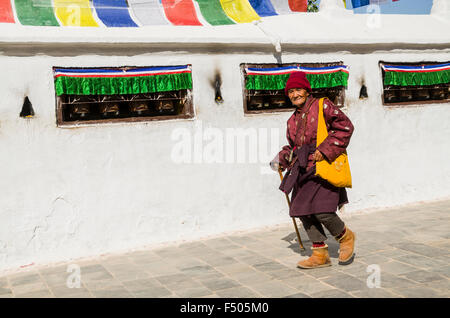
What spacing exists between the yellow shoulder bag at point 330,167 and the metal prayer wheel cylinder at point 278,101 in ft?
7.72

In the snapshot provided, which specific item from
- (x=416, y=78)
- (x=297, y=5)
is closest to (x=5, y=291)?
(x=297, y=5)

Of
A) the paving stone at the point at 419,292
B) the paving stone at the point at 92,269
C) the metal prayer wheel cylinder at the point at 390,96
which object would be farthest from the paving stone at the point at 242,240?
the metal prayer wheel cylinder at the point at 390,96

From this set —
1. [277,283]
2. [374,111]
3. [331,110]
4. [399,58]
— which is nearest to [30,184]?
[277,283]

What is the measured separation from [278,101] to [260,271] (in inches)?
116

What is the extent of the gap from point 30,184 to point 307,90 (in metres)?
3.22

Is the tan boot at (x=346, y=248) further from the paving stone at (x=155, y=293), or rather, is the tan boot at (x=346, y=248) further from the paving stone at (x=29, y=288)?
the paving stone at (x=29, y=288)

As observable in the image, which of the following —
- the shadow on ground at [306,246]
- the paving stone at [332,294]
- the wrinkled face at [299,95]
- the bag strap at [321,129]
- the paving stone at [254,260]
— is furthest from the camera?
the shadow on ground at [306,246]

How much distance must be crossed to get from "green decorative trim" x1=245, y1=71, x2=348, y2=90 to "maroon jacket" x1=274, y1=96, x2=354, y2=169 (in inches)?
76.9

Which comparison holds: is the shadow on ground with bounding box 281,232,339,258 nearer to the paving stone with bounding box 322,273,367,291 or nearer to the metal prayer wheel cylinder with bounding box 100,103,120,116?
the paving stone with bounding box 322,273,367,291

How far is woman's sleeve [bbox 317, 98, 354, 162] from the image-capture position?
450 centimetres

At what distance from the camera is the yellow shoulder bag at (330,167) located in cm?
452

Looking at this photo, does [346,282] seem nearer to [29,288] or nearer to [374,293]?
[374,293]

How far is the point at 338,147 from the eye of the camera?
4.51 metres

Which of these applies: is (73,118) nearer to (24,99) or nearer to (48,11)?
(24,99)
